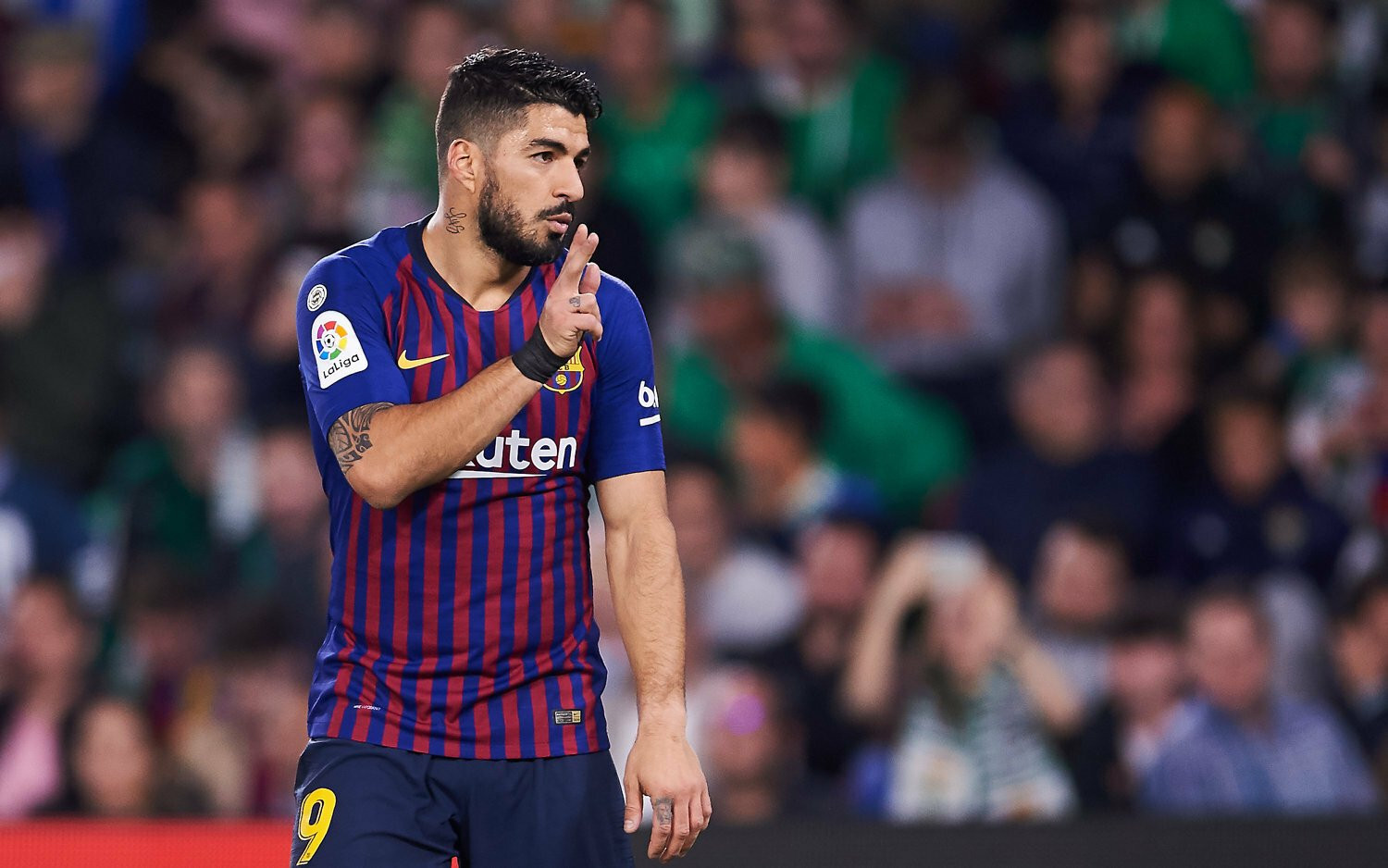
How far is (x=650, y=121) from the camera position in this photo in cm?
797

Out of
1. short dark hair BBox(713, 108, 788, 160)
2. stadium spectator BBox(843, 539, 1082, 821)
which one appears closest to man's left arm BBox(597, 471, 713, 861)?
stadium spectator BBox(843, 539, 1082, 821)

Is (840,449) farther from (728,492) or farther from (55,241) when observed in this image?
(55,241)

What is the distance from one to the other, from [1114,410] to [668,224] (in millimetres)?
2065

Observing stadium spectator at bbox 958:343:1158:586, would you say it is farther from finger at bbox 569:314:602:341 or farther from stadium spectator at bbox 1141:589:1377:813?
finger at bbox 569:314:602:341

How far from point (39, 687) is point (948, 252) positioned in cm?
396

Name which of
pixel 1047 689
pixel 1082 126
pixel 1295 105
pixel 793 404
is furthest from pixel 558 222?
pixel 1295 105

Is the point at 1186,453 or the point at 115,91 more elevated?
the point at 115,91

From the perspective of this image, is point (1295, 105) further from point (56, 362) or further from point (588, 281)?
point (588, 281)

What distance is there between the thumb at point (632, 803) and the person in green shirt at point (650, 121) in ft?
15.9

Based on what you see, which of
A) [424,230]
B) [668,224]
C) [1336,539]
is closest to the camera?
[424,230]

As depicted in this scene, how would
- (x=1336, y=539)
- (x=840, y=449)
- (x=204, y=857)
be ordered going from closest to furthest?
1. (x=204, y=857)
2. (x=1336, y=539)
3. (x=840, y=449)

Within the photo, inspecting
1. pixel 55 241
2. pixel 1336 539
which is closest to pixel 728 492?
pixel 1336 539

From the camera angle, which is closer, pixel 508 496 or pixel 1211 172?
pixel 508 496

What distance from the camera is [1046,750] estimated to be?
6.13 m
